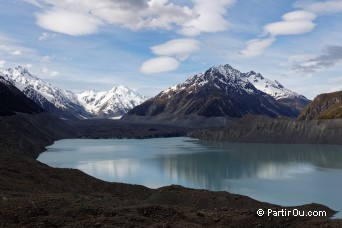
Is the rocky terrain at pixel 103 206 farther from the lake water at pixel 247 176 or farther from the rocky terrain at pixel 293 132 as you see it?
the rocky terrain at pixel 293 132

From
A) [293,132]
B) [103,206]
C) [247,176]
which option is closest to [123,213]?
[103,206]

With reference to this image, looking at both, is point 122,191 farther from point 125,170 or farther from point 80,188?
point 125,170

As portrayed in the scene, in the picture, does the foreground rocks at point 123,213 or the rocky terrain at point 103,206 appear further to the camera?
the rocky terrain at point 103,206

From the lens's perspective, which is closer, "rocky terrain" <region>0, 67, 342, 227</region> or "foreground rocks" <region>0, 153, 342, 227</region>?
"foreground rocks" <region>0, 153, 342, 227</region>

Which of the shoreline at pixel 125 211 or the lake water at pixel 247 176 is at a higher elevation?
the shoreline at pixel 125 211

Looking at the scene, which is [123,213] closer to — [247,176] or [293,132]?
[247,176]

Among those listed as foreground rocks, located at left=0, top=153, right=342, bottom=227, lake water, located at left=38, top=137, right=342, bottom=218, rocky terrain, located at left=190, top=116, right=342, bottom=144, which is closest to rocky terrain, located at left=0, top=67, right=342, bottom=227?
foreground rocks, located at left=0, top=153, right=342, bottom=227

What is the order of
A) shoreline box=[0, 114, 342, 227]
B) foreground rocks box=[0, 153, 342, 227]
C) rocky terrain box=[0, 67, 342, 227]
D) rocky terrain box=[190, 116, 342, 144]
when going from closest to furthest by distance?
foreground rocks box=[0, 153, 342, 227]
shoreline box=[0, 114, 342, 227]
rocky terrain box=[0, 67, 342, 227]
rocky terrain box=[190, 116, 342, 144]

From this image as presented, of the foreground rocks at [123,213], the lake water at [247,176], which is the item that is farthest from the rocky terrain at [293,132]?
the foreground rocks at [123,213]

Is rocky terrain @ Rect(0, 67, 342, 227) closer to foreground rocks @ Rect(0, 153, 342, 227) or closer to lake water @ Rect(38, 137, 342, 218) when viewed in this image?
foreground rocks @ Rect(0, 153, 342, 227)

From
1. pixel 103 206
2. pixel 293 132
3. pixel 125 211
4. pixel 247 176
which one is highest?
pixel 293 132

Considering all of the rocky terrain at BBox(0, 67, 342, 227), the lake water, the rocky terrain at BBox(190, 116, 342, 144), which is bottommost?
the lake water

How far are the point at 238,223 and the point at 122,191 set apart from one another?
22.1m

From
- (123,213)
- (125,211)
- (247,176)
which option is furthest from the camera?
(247,176)
